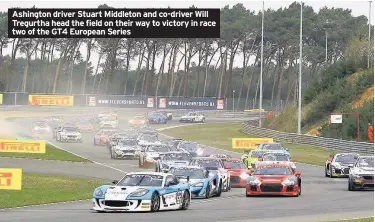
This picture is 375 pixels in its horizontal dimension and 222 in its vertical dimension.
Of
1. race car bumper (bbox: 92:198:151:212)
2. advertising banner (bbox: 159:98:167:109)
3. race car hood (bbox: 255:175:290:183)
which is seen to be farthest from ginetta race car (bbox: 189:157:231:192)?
advertising banner (bbox: 159:98:167:109)

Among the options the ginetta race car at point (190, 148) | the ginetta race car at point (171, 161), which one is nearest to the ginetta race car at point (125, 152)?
the ginetta race car at point (190, 148)

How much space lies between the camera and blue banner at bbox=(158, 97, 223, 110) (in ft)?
400

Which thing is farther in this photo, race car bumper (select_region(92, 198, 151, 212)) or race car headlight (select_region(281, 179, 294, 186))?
race car headlight (select_region(281, 179, 294, 186))

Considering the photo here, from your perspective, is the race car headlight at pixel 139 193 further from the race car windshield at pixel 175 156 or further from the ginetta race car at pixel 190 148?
the ginetta race car at pixel 190 148

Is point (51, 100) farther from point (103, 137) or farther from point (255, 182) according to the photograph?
point (255, 182)

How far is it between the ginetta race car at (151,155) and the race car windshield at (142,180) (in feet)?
74.3

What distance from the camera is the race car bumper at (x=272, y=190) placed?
34250 mm

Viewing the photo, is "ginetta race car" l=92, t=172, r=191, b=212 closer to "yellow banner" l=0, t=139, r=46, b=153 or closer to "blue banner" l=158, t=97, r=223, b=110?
"yellow banner" l=0, t=139, r=46, b=153

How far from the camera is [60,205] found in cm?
3109

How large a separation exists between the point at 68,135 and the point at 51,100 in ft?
97.8

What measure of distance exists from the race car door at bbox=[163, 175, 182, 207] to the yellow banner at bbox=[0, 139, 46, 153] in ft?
98.5

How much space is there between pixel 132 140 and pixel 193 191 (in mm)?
28307

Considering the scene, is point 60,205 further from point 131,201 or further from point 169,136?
point 169,136

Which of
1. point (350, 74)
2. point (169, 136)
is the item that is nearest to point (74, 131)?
point (169, 136)
